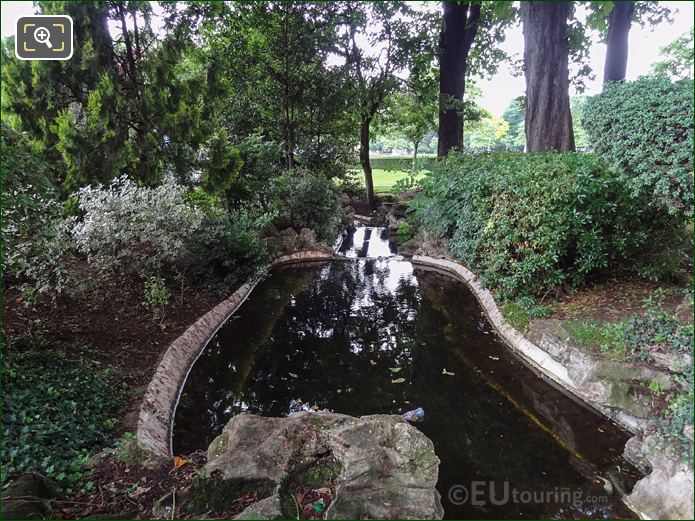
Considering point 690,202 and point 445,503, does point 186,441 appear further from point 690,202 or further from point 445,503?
point 690,202

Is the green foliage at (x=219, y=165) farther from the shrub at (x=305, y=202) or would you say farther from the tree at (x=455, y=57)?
the tree at (x=455, y=57)

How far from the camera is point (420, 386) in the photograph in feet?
16.1

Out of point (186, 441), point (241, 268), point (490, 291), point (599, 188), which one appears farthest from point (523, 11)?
point (186, 441)

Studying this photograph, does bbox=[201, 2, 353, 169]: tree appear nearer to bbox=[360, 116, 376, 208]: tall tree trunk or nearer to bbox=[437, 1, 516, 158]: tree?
bbox=[360, 116, 376, 208]: tall tree trunk

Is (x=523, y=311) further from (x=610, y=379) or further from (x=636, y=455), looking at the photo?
(x=636, y=455)

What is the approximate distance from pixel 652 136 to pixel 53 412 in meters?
6.42

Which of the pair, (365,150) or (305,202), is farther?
(365,150)

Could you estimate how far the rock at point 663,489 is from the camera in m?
2.74

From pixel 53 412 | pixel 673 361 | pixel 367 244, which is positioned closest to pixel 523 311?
pixel 673 361

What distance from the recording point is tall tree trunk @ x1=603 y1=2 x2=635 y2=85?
865cm

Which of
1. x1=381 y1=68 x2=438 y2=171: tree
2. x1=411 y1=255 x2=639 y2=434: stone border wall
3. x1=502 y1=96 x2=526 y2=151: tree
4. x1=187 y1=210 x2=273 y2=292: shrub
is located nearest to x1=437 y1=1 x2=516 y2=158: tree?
x1=381 y1=68 x2=438 y2=171: tree

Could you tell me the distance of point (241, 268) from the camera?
8.13 metres

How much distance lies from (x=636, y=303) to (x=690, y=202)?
167 centimetres

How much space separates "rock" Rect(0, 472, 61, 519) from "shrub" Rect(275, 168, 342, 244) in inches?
386
